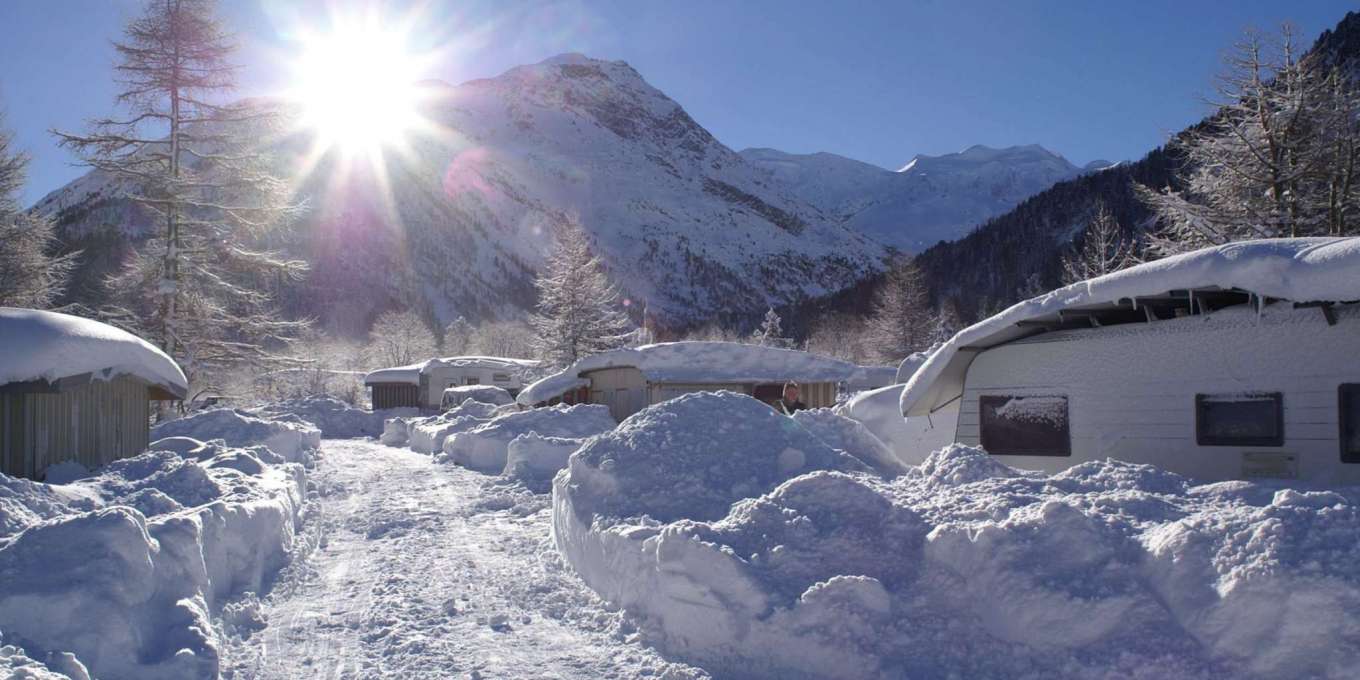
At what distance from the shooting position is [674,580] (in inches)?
218

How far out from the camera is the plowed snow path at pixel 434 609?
516cm

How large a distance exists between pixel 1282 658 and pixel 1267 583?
359 millimetres

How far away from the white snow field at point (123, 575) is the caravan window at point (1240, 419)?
8652mm

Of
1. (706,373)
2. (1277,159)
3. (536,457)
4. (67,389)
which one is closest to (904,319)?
(706,373)

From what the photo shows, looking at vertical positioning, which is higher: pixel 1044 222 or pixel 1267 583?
pixel 1044 222

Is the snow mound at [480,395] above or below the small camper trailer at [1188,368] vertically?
below

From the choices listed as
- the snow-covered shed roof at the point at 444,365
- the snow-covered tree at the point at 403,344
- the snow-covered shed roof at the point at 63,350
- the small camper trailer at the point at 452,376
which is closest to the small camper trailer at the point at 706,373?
the snow-covered shed roof at the point at 63,350

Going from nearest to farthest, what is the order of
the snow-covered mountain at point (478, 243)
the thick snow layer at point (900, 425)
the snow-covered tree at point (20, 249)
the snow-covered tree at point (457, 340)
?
the thick snow layer at point (900, 425), the snow-covered tree at point (20, 249), the snow-covered tree at point (457, 340), the snow-covered mountain at point (478, 243)

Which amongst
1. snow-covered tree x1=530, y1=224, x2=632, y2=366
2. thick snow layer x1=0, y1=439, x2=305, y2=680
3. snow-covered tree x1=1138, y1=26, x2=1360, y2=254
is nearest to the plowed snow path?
thick snow layer x1=0, y1=439, x2=305, y2=680

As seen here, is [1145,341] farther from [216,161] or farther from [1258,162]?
[216,161]

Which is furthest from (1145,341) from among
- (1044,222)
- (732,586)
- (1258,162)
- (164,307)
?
(1044,222)

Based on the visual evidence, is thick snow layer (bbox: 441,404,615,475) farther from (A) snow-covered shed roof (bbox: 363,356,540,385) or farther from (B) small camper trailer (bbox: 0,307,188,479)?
(A) snow-covered shed roof (bbox: 363,356,540,385)

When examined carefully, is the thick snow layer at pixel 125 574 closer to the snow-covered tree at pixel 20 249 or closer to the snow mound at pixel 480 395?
the snow-covered tree at pixel 20 249

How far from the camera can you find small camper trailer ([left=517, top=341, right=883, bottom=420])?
22.8 m
